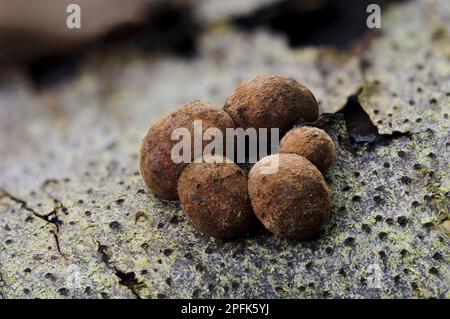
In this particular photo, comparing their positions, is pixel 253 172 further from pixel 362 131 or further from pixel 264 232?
pixel 362 131

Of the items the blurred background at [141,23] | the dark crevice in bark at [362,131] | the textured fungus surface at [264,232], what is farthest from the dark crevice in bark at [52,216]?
the blurred background at [141,23]

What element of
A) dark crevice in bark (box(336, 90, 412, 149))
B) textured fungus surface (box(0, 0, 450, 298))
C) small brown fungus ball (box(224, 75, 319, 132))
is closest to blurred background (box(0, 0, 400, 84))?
textured fungus surface (box(0, 0, 450, 298))

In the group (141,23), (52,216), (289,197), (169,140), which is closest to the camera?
(289,197)

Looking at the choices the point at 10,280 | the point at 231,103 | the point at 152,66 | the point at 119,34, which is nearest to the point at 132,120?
the point at 152,66

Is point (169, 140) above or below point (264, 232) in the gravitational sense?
above

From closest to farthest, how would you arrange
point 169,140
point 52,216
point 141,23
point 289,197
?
point 289,197 < point 169,140 < point 52,216 < point 141,23

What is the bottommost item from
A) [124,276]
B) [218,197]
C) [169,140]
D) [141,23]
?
[124,276]

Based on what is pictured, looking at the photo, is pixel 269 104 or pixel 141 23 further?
pixel 141 23

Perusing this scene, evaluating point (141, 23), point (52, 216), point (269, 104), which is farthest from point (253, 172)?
point (141, 23)
